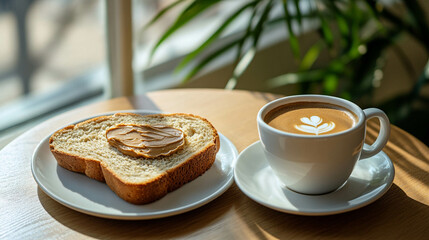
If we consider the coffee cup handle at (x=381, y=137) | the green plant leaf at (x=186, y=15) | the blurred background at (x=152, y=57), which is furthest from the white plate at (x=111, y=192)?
the blurred background at (x=152, y=57)

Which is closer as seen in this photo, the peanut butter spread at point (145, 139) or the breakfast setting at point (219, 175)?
the breakfast setting at point (219, 175)

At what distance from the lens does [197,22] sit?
7.38ft

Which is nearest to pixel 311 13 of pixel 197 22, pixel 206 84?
pixel 206 84

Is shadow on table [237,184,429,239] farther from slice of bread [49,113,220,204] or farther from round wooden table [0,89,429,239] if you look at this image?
slice of bread [49,113,220,204]

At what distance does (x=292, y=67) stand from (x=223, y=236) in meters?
1.83

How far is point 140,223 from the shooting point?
70 centimetres

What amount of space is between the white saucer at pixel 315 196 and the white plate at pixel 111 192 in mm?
30

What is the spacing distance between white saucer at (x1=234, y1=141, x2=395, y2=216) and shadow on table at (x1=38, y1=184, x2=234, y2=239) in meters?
0.06

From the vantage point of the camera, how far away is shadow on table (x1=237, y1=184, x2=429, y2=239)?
2.22ft

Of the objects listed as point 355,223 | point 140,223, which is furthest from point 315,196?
point 140,223

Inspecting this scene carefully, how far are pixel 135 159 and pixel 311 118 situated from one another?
28 centimetres

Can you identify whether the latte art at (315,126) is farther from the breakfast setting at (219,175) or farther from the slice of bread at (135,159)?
the slice of bread at (135,159)

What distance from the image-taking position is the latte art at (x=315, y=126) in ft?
2.35

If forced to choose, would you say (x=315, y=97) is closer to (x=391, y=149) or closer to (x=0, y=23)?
(x=391, y=149)
